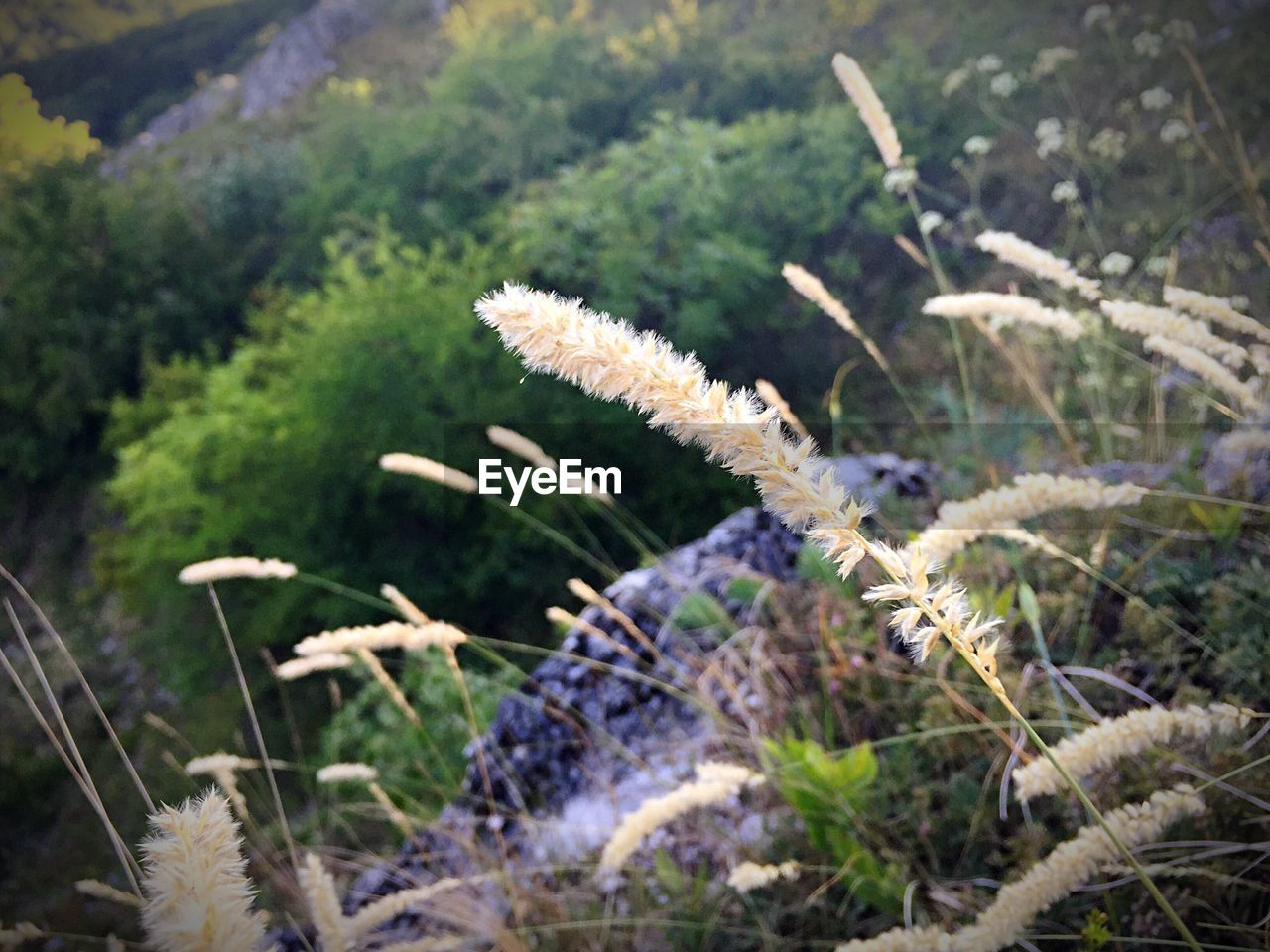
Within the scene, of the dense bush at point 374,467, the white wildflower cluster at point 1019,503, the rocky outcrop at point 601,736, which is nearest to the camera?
the white wildflower cluster at point 1019,503

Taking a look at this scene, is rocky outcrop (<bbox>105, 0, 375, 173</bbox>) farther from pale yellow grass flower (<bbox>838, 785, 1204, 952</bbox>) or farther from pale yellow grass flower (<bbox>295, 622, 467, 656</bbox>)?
pale yellow grass flower (<bbox>838, 785, 1204, 952</bbox>)

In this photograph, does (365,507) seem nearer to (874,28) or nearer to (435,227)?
(435,227)

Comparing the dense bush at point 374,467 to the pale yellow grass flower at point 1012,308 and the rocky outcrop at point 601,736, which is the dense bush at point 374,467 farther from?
the pale yellow grass flower at point 1012,308

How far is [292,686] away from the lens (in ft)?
12.1

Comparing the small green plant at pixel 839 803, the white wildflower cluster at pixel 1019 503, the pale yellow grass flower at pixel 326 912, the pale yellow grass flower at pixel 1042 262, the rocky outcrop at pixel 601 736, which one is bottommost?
the rocky outcrop at pixel 601 736

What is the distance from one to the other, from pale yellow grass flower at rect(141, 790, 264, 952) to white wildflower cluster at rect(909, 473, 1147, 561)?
51 centimetres

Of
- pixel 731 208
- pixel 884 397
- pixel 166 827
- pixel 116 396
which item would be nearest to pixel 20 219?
pixel 116 396

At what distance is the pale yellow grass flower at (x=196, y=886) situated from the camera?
330 millimetres

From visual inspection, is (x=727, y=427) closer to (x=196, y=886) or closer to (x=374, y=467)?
(x=196, y=886)

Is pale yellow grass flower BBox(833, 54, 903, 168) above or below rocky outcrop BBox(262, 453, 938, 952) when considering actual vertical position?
above

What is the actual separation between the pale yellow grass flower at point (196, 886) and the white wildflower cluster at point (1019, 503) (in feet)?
1.66

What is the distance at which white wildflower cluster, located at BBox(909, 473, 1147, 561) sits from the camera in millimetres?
667

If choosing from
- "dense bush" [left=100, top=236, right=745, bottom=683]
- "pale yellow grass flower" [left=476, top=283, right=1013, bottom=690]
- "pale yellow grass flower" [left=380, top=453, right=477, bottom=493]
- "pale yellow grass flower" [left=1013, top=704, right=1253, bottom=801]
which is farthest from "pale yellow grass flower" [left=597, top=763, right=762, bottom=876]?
"dense bush" [left=100, top=236, right=745, bottom=683]

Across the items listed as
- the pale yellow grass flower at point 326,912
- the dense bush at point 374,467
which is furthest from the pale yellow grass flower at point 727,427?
the dense bush at point 374,467
